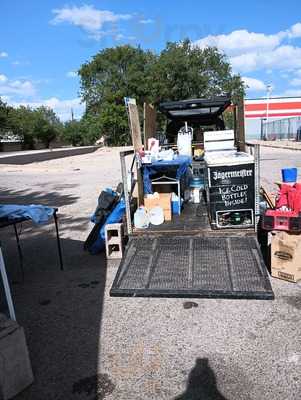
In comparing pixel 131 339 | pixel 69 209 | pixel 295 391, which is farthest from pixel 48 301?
pixel 69 209

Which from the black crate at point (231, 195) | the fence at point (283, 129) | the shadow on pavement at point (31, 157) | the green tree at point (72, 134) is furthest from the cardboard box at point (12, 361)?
the green tree at point (72, 134)

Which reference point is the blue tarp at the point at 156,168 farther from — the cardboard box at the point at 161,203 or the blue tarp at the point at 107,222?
the blue tarp at the point at 107,222

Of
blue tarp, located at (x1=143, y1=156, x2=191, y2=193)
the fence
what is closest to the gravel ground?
blue tarp, located at (x1=143, y1=156, x2=191, y2=193)

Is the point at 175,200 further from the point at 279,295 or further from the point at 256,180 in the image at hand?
the point at 279,295

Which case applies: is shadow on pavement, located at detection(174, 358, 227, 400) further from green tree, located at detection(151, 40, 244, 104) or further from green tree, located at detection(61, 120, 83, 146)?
green tree, located at detection(61, 120, 83, 146)

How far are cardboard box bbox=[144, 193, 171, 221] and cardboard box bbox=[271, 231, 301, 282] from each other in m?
1.75

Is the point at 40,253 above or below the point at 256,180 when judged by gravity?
below

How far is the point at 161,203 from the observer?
231 inches

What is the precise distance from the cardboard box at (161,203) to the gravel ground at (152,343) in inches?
47.0

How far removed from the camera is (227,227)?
5.04 meters

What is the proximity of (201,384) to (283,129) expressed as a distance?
49.1m

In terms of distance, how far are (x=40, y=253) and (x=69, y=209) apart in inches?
134

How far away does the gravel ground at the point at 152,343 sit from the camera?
2.75m

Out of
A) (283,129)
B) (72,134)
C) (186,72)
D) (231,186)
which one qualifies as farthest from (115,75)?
(231,186)
